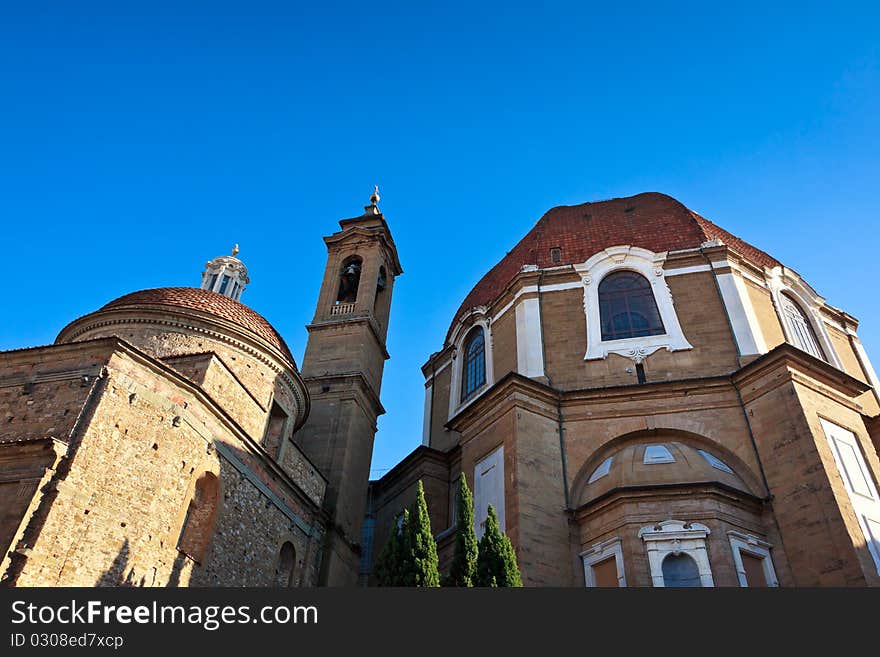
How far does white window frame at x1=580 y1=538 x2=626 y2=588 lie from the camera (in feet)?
45.9

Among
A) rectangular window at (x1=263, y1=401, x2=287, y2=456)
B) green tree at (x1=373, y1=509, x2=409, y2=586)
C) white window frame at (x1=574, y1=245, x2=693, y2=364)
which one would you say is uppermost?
white window frame at (x1=574, y1=245, x2=693, y2=364)

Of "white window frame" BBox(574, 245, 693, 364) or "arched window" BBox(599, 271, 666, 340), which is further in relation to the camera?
"arched window" BBox(599, 271, 666, 340)

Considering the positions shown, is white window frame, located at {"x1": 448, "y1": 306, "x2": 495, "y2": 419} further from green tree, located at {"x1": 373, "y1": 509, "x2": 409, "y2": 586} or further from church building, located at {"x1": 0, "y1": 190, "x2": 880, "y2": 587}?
green tree, located at {"x1": 373, "y1": 509, "x2": 409, "y2": 586}

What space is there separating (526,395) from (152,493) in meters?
9.07

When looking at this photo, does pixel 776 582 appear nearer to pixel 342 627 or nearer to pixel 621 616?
pixel 621 616

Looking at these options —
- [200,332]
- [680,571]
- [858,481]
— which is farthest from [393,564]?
[858,481]

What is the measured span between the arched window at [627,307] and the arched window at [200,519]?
11.1 m

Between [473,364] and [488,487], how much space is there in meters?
6.14

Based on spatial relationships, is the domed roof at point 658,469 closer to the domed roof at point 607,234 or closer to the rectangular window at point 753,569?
the rectangular window at point 753,569

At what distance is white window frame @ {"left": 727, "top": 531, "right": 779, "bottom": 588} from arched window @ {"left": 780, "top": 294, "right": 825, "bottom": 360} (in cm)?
732

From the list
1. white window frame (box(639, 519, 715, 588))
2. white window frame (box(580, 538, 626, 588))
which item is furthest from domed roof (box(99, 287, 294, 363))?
white window frame (box(639, 519, 715, 588))

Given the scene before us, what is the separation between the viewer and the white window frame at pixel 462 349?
21500mm

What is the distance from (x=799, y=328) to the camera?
2039cm

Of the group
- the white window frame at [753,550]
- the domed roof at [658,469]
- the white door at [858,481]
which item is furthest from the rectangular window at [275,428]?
the white door at [858,481]
